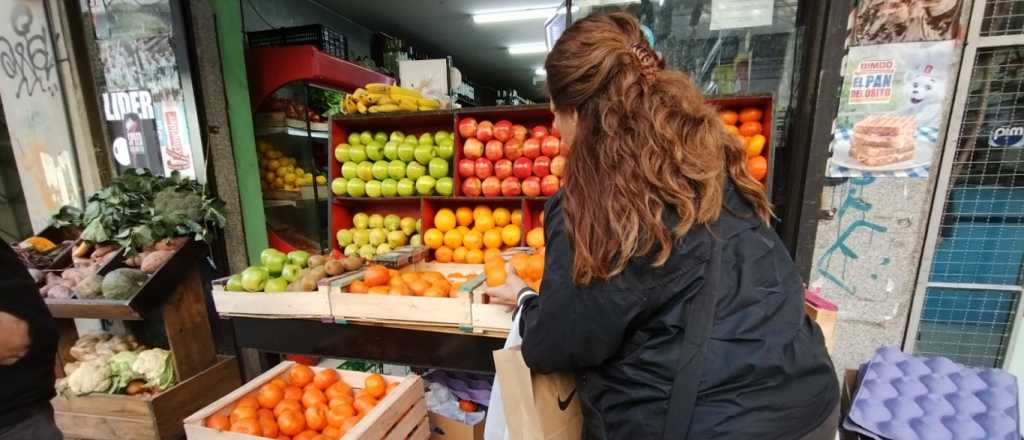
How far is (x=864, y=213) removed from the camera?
7.60 feet

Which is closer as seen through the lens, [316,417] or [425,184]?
[316,417]

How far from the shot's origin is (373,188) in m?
2.66

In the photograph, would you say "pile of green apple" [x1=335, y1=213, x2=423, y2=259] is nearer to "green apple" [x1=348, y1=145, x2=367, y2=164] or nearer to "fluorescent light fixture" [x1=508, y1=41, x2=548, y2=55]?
"green apple" [x1=348, y1=145, x2=367, y2=164]

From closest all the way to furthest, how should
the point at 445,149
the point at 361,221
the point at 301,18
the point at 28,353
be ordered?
the point at 28,353 → the point at 445,149 → the point at 361,221 → the point at 301,18

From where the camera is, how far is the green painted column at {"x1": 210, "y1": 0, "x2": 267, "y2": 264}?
3279 mm

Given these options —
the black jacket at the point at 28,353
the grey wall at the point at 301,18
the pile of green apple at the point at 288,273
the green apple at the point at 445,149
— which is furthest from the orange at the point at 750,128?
the grey wall at the point at 301,18

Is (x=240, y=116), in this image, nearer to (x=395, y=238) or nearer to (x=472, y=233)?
(x=395, y=238)

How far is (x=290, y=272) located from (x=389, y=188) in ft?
2.66

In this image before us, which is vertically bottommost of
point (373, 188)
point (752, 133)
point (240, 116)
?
point (373, 188)

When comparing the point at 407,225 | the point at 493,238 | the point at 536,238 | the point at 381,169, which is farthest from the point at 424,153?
the point at 536,238

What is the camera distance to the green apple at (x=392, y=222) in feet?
9.11

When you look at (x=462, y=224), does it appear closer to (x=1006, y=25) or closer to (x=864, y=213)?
(x=864, y=213)

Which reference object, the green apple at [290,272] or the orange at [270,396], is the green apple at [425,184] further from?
the orange at [270,396]

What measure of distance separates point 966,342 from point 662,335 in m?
3.00
